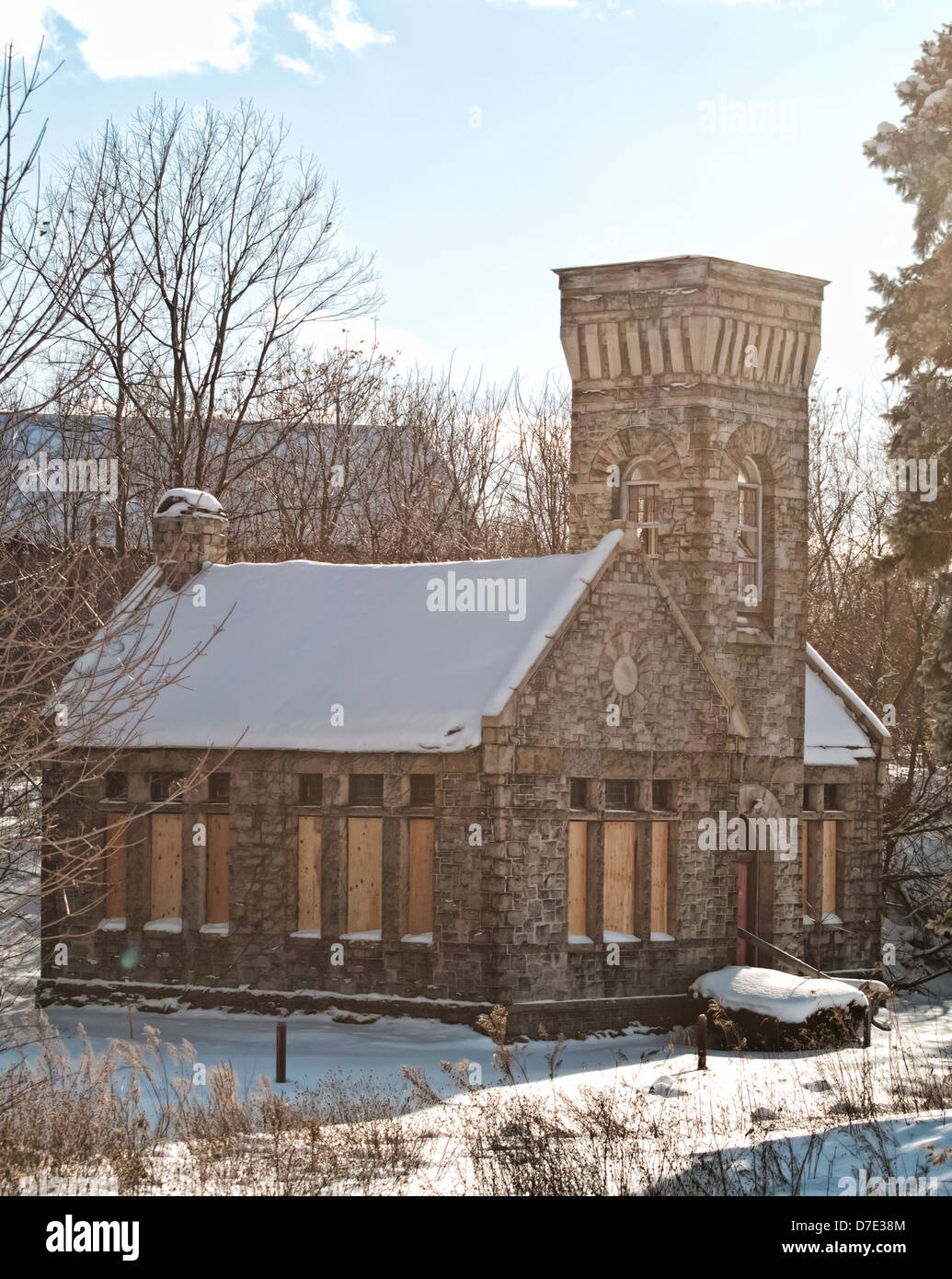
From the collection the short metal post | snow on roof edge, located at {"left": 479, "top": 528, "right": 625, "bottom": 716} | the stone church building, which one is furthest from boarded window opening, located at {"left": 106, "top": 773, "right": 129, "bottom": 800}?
the short metal post

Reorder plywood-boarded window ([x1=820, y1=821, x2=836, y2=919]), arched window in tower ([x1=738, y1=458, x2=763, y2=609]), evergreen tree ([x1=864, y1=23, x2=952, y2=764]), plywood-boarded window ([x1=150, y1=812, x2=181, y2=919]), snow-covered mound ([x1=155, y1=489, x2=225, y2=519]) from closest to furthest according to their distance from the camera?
evergreen tree ([x1=864, y1=23, x2=952, y2=764])
plywood-boarded window ([x1=150, y1=812, x2=181, y2=919])
arched window in tower ([x1=738, y1=458, x2=763, y2=609])
snow-covered mound ([x1=155, y1=489, x2=225, y2=519])
plywood-boarded window ([x1=820, y1=821, x2=836, y2=919])

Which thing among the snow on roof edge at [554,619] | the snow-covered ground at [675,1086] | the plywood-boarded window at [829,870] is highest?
the snow on roof edge at [554,619]

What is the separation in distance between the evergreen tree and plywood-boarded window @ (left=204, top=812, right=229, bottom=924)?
400 inches

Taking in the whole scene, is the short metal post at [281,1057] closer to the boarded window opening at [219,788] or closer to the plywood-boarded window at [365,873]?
the plywood-boarded window at [365,873]

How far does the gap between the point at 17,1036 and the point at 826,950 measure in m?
12.9

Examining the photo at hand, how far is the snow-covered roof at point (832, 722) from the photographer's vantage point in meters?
27.3

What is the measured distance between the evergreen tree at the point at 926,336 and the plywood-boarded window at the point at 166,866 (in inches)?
430

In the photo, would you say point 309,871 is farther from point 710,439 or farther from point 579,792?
point 710,439

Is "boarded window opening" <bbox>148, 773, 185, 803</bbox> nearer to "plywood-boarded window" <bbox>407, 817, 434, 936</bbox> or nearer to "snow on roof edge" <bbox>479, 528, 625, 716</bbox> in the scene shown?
"plywood-boarded window" <bbox>407, 817, 434, 936</bbox>

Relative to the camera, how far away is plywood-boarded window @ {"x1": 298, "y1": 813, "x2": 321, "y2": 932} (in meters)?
22.5

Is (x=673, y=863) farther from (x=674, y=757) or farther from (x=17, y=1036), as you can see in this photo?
(x=17, y=1036)

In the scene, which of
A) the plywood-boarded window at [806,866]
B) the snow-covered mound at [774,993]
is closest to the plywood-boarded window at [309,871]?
the snow-covered mound at [774,993]
